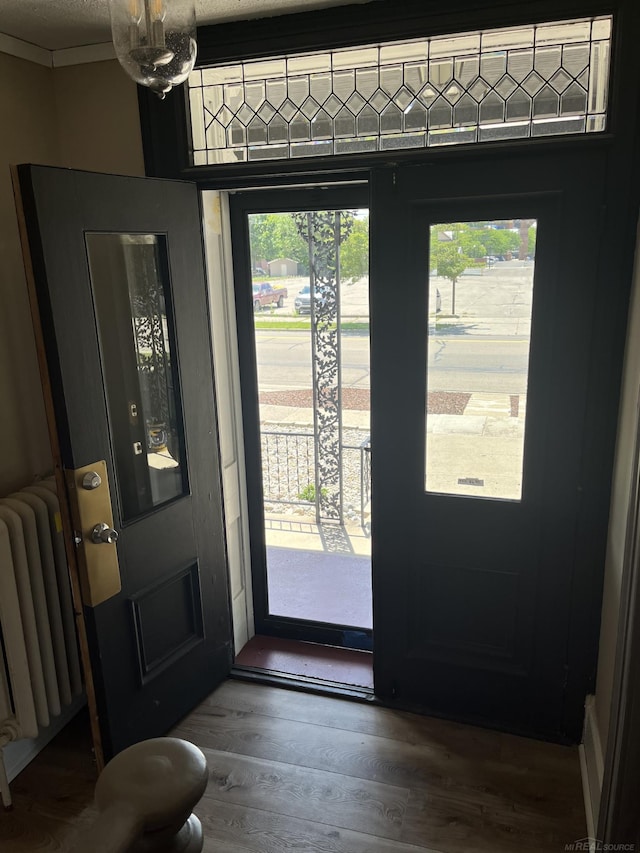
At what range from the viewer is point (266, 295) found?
3188mm

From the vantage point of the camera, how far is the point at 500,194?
7.25 feet

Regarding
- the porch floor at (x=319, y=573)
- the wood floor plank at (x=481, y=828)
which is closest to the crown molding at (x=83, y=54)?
the porch floor at (x=319, y=573)

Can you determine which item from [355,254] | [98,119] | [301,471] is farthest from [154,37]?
[301,471]

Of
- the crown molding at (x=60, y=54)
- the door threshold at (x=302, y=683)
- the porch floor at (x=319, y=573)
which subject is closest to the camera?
the crown molding at (x=60, y=54)

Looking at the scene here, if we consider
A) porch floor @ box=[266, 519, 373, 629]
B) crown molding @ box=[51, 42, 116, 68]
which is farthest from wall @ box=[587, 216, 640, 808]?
crown molding @ box=[51, 42, 116, 68]

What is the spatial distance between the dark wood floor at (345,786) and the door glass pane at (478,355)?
1015 millimetres

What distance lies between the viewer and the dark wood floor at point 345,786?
214 centimetres

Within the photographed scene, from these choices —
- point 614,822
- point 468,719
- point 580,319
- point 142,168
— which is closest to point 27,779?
point 468,719

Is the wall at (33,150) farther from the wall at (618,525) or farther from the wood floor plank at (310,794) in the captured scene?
the wall at (618,525)

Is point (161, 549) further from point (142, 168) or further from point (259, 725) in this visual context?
point (142, 168)

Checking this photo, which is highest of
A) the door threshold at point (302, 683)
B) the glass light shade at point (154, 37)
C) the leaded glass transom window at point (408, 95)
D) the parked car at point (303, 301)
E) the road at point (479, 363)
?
the leaded glass transom window at point (408, 95)

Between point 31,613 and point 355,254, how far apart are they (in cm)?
219

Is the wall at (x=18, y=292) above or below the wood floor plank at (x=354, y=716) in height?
above

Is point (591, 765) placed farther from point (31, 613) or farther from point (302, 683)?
point (31, 613)
